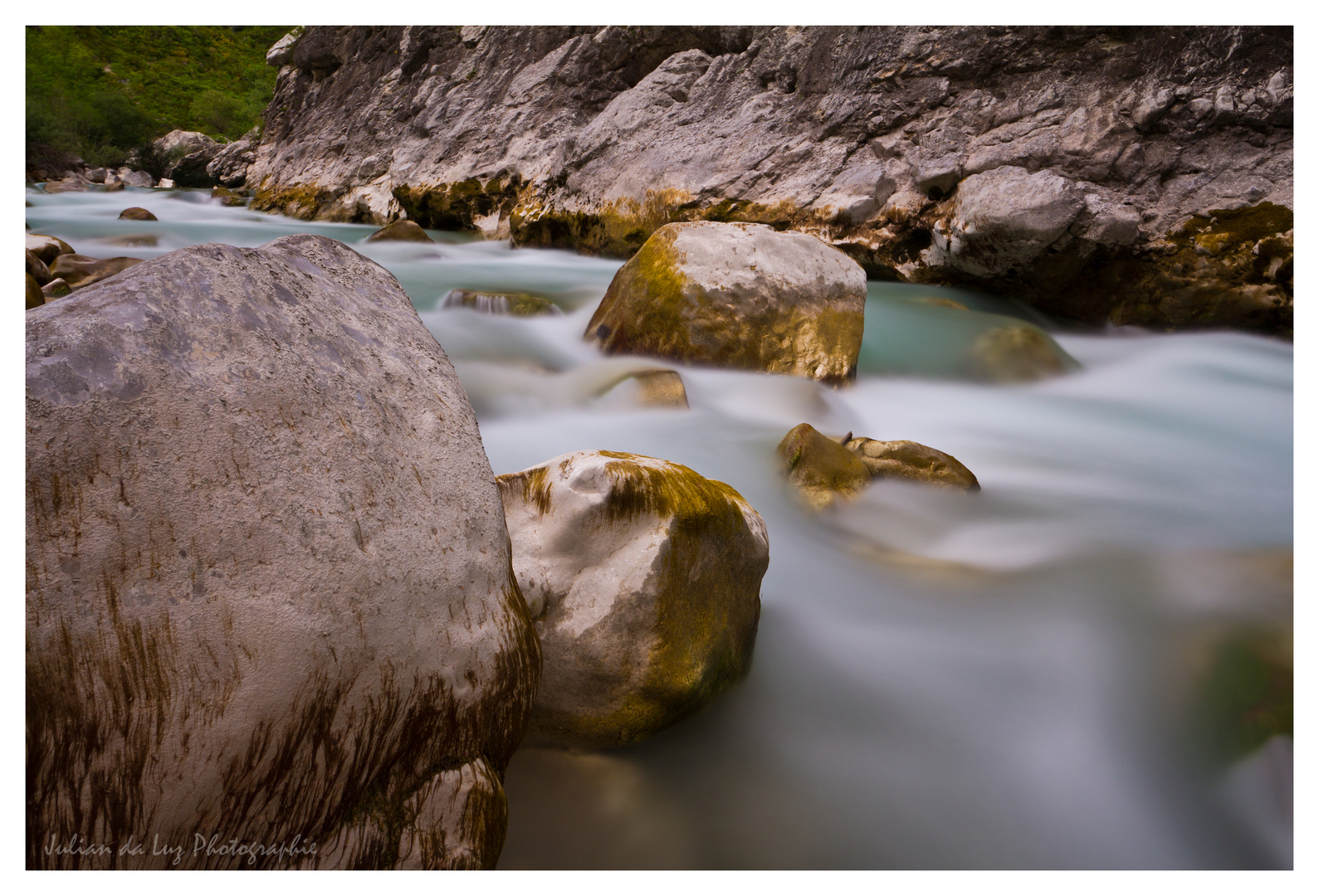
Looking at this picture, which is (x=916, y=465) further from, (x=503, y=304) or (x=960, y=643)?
(x=503, y=304)

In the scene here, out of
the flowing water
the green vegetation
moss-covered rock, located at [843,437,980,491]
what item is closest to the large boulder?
the green vegetation

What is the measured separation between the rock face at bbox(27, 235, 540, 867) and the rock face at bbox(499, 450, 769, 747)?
0.19 m

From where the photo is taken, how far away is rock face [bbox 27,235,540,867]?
101 centimetres

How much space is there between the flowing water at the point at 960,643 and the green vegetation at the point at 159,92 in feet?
33.2

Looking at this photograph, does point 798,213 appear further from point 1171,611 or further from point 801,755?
point 801,755

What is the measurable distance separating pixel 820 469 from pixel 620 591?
63.2 inches

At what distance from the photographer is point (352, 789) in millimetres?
1179

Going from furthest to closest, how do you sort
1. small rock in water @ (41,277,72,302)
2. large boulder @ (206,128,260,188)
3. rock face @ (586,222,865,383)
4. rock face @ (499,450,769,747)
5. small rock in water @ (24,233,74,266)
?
large boulder @ (206,128,260,188), small rock in water @ (24,233,74,266), small rock in water @ (41,277,72,302), rock face @ (586,222,865,383), rock face @ (499,450,769,747)

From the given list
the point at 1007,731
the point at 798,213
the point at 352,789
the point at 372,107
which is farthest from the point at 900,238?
the point at 372,107

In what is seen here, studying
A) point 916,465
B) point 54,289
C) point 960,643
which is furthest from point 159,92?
point 960,643

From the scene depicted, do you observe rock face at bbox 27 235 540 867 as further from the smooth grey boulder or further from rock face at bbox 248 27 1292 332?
rock face at bbox 248 27 1292 332

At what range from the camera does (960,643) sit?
223 centimetres

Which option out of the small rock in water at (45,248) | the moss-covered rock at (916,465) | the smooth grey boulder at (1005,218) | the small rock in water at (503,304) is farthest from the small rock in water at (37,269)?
the smooth grey boulder at (1005,218)

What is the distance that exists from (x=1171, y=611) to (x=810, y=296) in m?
2.54
